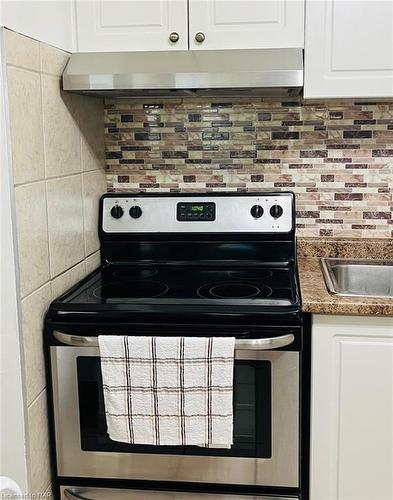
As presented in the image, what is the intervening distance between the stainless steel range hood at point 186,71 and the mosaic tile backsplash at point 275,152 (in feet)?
1.27

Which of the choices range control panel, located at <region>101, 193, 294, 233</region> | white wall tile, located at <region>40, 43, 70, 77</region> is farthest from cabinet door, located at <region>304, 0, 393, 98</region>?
white wall tile, located at <region>40, 43, 70, 77</region>

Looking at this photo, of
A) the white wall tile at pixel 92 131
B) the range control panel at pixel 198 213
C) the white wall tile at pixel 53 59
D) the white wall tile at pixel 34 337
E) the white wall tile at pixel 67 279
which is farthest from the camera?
the range control panel at pixel 198 213

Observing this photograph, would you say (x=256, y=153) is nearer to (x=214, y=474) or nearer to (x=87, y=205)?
(x=87, y=205)

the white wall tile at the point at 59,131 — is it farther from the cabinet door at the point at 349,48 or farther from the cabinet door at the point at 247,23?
the cabinet door at the point at 349,48

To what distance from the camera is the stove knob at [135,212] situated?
2.27m

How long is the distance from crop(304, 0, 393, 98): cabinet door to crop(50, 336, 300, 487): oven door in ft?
2.64

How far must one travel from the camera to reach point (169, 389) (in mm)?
1684

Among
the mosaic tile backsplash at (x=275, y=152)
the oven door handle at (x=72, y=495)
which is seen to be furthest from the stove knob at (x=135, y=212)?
the oven door handle at (x=72, y=495)

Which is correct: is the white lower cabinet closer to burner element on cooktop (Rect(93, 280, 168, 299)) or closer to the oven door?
the oven door

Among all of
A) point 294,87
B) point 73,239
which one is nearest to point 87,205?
point 73,239

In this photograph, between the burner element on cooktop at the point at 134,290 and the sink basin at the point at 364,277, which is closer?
the burner element on cooktop at the point at 134,290

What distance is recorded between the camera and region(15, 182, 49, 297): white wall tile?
5.15 feet

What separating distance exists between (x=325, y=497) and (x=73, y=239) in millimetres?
1080

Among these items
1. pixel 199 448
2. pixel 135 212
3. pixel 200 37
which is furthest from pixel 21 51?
pixel 199 448
